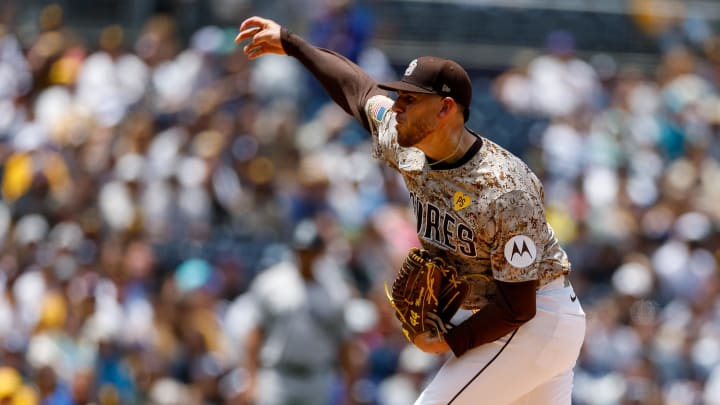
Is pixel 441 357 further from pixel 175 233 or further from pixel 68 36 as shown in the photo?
pixel 68 36

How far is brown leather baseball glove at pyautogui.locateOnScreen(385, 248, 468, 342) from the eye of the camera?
4.83 m

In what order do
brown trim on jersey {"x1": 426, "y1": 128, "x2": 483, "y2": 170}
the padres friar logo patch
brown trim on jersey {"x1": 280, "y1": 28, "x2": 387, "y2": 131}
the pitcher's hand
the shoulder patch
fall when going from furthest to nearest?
the pitcher's hand → brown trim on jersey {"x1": 280, "y1": 28, "x2": 387, "y2": 131} → the shoulder patch → brown trim on jersey {"x1": 426, "y1": 128, "x2": 483, "y2": 170} → the padres friar logo patch

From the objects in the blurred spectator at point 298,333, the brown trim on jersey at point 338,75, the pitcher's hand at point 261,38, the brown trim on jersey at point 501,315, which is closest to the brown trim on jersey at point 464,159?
the brown trim on jersey at point 501,315

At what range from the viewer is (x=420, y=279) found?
16.0ft

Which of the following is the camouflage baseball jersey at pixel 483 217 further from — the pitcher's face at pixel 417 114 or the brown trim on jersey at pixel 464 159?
the pitcher's face at pixel 417 114

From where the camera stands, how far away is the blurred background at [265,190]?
9.24 metres

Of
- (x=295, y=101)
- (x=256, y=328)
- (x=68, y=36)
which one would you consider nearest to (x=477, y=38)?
(x=295, y=101)

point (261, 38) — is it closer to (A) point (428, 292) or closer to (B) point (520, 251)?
(A) point (428, 292)

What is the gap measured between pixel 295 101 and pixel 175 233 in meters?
2.13

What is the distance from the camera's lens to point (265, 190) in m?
10.5

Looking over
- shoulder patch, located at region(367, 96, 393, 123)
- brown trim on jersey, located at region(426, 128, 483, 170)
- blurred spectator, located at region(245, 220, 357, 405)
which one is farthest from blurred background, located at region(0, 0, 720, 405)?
brown trim on jersey, located at region(426, 128, 483, 170)

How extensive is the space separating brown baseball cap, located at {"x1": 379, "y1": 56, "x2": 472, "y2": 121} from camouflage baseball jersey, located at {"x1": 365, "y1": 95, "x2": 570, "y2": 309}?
0.72ft

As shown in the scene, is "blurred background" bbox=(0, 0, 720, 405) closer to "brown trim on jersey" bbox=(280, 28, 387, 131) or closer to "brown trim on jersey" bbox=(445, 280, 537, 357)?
"brown trim on jersey" bbox=(280, 28, 387, 131)

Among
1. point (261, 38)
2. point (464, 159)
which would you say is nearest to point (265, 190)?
point (261, 38)
